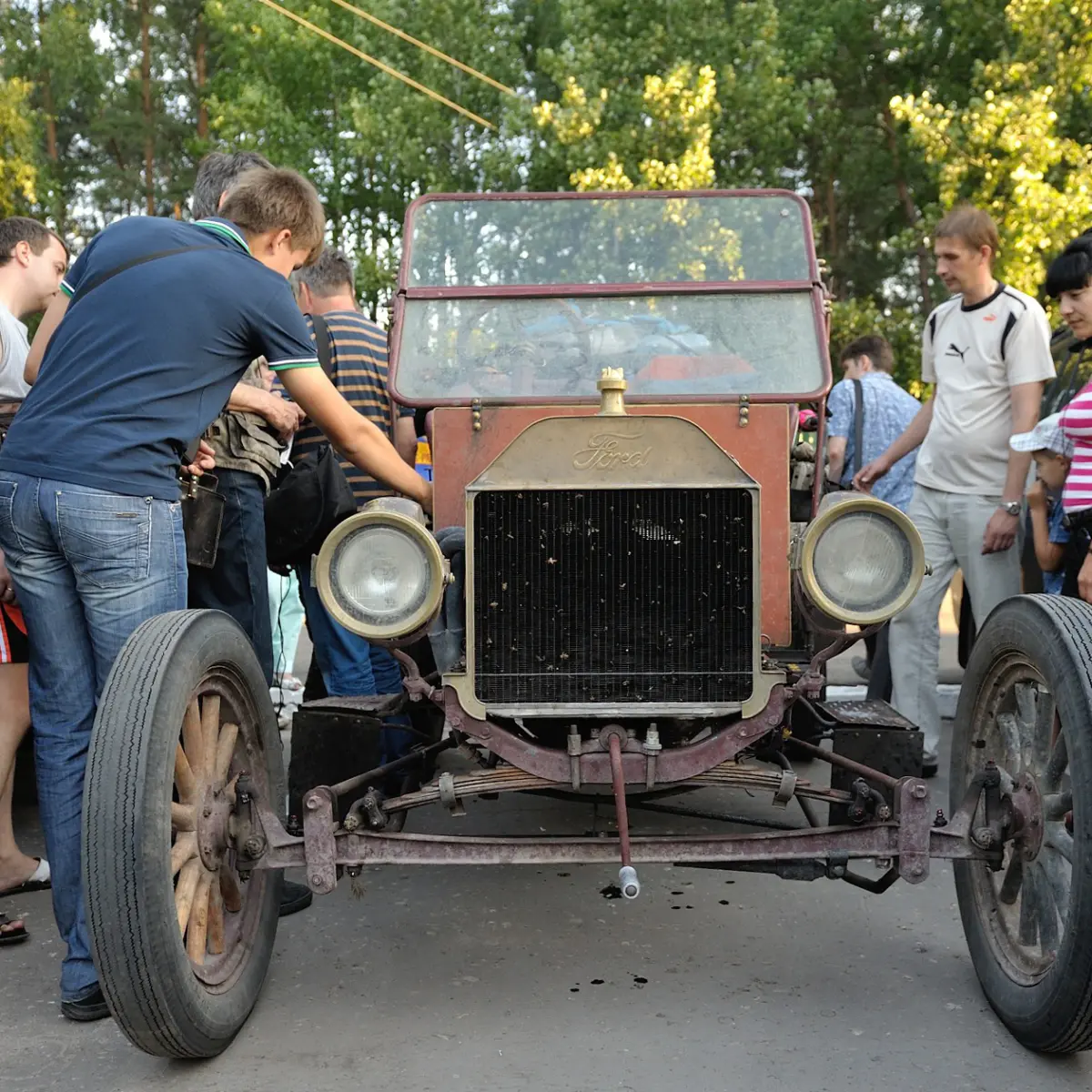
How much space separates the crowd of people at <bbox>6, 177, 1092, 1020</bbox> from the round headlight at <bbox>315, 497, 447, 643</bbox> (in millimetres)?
336

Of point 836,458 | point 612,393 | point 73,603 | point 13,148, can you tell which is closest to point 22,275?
point 73,603

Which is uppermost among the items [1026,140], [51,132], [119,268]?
[51,132]

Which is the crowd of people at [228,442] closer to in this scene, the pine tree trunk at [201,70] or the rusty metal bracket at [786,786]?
the rusty metal bracket at [786,786]

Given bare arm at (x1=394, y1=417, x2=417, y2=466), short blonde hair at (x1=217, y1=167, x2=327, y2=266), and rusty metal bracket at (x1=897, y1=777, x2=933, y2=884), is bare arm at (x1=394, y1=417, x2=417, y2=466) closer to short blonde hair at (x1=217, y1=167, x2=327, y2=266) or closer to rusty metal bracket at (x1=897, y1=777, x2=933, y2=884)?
short blonde hair at (x1=217, y1=167, x2=327, y2=266)

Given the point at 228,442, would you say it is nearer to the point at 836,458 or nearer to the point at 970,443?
the point at 970,443

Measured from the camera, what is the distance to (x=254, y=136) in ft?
63.9

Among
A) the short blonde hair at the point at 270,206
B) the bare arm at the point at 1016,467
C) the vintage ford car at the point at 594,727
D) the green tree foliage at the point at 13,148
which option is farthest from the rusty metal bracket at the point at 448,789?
the green tree foliage at the point at 13,148

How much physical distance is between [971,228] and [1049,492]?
1.19m

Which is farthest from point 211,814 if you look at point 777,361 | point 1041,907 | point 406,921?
point 777,361

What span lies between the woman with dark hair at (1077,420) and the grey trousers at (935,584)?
0.65 m

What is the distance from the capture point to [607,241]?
4711mm

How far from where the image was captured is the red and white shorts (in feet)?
13.2

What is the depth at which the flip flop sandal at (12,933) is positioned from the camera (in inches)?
147

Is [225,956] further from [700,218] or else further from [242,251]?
[700,218]
